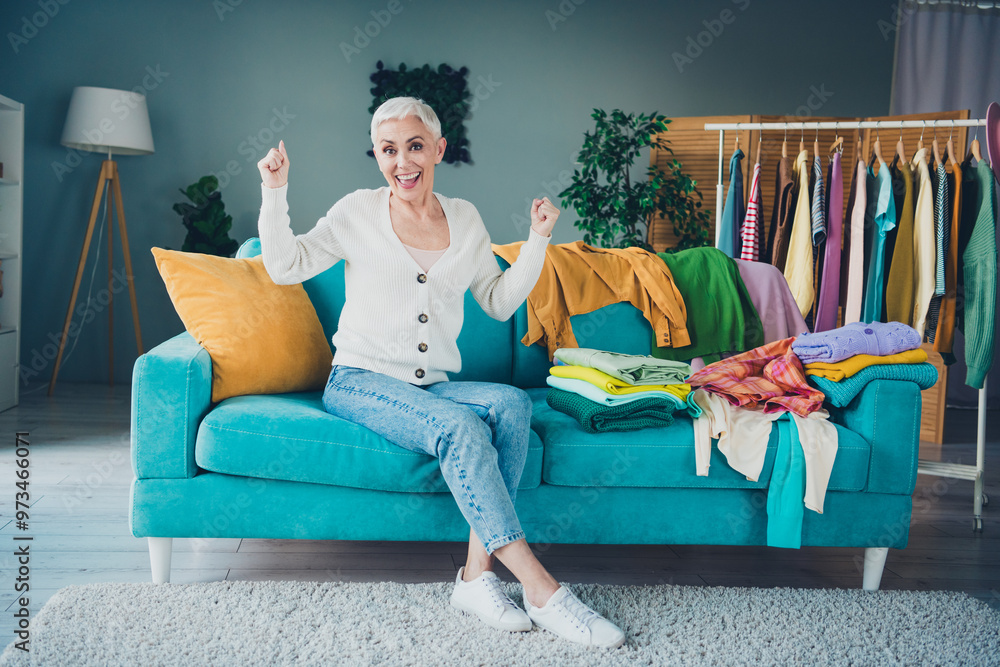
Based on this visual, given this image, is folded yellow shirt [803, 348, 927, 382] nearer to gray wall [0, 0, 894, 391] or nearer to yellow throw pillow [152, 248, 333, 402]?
yellow throw pillow [152, 248, 333, 402]

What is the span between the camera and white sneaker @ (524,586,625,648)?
146 cm

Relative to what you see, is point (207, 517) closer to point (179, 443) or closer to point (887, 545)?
point (179, 443)

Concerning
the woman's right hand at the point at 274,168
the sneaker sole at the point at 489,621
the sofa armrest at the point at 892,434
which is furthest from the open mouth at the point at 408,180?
the sofa armrest at the point at 892,434

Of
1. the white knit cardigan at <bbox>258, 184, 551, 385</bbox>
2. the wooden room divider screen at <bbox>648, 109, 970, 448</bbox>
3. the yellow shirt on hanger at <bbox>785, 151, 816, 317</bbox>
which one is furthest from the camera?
the wooden room divider screen at <bbox>648, 109, 970, 448</bbox>

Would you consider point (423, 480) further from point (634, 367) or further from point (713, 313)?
point (713, 313)

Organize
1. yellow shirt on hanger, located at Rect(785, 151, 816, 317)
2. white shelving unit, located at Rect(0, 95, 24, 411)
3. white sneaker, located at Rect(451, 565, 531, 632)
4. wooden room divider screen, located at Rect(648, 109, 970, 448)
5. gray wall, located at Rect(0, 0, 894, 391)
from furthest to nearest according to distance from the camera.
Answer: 1. gray wall, located at Rect(0, 0, 894, 391)
2. wooden room divider screen, located at Rect(648, 109, 970, 448)
3. white shelving unit, located at Rect(0, 95, 24, 411)
4. yellow shirt on hanger, located at Rect(785, 151, 816, 317)
5. white sneaker, located at Rect(451, 565, 531, 632)

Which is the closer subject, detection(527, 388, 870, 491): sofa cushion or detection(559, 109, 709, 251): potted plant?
detection(527, 388, 870, 491): sofa cushion

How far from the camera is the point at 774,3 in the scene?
15.1 feet

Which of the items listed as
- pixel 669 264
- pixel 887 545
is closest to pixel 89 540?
pixel 669 264

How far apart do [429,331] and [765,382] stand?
0.86 m

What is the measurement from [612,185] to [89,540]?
9.45ft

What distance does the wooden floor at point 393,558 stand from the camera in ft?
5.98

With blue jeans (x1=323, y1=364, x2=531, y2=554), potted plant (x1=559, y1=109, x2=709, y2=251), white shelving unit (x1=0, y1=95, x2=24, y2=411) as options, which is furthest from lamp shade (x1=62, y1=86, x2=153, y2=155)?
blue jeans (x1=323, y1=364, x2=531, y2=554)

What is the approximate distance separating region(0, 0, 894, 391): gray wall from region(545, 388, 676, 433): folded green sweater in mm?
2986
